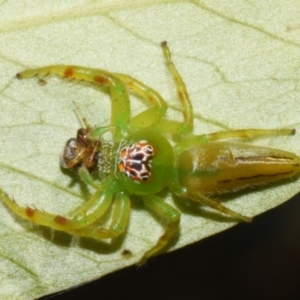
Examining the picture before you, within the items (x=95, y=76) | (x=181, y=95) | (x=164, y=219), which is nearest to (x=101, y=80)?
(x=95, y=76)

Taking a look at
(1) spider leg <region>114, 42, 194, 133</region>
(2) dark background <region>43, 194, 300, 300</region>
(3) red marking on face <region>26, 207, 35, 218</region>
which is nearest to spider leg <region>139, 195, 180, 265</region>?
(1) spider leg <region>114, 42, 194, 133</region>

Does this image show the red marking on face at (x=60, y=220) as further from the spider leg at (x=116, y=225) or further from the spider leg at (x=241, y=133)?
the spider leg at (x=241, y=133)

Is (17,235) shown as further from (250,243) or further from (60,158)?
(250,243)

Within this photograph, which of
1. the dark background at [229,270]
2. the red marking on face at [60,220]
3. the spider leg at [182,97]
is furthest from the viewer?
the dark background at [229,270]

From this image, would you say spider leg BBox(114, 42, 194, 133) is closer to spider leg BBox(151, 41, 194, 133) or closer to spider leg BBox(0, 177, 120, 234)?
spider leg BBox(151, 41, 194, 133)

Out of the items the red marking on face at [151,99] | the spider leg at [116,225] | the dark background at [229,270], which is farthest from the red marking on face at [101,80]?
the dark background at [229,270]

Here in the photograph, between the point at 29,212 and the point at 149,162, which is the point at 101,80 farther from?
the point at 29,212
